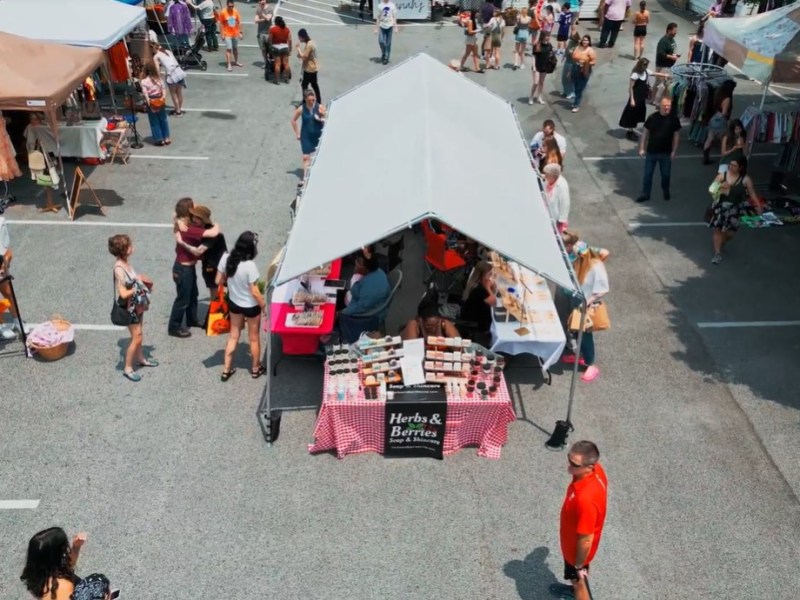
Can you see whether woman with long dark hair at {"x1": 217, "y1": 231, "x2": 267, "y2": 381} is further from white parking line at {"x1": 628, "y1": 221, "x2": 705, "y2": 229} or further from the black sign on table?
white parking line at {"x1": 628, "y1": 221, "x2": 705, "y2": 229}

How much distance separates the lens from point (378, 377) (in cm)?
680

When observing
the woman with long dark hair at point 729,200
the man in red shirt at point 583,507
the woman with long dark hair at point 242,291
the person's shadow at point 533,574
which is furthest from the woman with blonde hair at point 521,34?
the man in red shirt at point 583,507

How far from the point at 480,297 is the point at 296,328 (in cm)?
200

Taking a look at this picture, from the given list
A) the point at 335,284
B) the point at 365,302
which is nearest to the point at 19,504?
the point at 365,302

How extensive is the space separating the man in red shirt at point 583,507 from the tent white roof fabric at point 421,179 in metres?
1.94

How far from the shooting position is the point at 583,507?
15.5ft

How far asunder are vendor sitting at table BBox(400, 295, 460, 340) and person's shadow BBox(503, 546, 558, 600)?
236 centimetres

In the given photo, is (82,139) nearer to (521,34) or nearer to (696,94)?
(521,34)

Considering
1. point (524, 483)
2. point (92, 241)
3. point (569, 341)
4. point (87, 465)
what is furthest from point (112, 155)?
point (524, 483)

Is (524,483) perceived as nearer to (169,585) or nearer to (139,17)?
(169,585)

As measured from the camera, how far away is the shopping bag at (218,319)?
7.87 metres

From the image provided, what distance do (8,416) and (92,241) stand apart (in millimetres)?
3829

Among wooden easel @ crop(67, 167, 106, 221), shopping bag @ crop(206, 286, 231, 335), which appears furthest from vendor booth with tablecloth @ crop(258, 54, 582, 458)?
wooden easel @ crop(67, 167, 106, 221)

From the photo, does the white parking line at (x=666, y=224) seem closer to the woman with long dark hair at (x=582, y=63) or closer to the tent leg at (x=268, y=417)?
the woman with long dark hair at (x=582, y=63)
